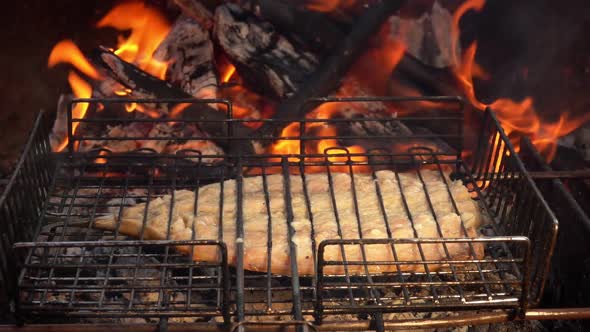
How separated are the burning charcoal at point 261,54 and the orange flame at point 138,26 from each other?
56 cm

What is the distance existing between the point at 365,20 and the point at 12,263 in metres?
3.23

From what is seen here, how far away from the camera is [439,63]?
18.6ft

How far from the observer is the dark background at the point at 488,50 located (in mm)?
5363

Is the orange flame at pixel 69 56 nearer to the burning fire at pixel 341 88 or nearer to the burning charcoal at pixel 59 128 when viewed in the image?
the burning fire at pixel 341 88

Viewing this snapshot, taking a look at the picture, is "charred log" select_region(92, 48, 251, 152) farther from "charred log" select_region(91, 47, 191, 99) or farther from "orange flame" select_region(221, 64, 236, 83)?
"orange flame" select_region(221, 64, 236, 83)

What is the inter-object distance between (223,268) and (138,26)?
10.9 feet

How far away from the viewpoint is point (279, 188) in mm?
4250

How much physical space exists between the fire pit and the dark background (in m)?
0.14

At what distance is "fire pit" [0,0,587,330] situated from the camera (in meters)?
3.18

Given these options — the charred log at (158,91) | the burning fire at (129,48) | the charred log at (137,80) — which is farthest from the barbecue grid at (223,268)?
the burning fire at (129,48)

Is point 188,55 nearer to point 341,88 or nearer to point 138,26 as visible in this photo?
point 138,26

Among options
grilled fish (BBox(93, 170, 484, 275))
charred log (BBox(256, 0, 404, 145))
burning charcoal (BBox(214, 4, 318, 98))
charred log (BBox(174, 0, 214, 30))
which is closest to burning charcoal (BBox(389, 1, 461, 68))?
charred log (BBox(256, 0, 404, 145))

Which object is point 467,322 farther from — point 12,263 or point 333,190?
point 12,263

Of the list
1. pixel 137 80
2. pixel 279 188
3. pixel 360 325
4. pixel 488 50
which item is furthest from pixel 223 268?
pixel 488 50
